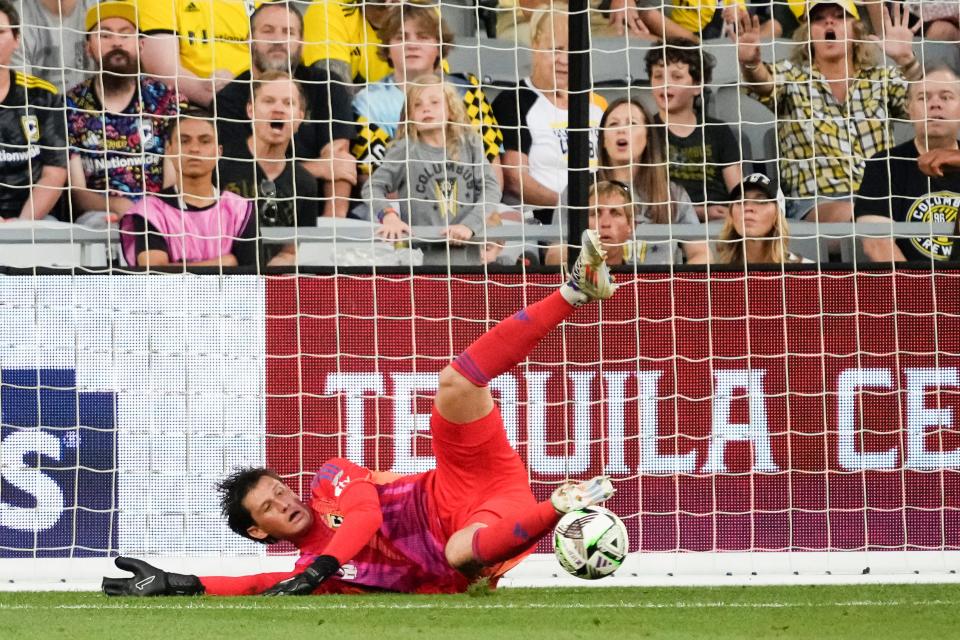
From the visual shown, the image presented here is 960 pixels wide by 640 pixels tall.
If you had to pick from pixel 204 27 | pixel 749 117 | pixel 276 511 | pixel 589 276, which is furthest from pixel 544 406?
pixel 204 27

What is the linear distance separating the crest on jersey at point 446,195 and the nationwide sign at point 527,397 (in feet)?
2.07

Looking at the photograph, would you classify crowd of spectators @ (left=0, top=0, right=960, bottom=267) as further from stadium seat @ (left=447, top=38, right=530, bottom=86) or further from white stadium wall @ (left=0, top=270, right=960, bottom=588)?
white stadium wall @ (left=0, top=270, right=960, bottom=588)

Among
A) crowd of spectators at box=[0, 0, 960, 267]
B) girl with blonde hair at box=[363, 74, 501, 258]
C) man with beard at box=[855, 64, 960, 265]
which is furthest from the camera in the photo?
man with beard at box=[855, 64, 960, 265]

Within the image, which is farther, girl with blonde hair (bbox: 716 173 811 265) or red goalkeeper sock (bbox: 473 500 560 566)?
girl with blonde hair (bbox: 716 173 811 265)

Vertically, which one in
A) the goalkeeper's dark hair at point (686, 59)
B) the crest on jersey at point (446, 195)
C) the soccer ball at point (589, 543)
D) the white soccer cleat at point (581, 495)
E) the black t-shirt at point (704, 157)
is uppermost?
the goalkeeper's dark hair at point (686, 59)

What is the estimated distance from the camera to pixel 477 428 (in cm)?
523

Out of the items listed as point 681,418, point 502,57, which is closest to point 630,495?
point 681,418

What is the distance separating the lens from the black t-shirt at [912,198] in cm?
725

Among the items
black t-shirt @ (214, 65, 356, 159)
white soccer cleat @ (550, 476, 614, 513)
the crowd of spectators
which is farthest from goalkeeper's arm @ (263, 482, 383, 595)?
black t-shirt @ (214, 65, 356, 159)

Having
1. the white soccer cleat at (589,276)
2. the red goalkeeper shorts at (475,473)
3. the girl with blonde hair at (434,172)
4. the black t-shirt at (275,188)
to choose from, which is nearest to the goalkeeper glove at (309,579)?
the red goalkeeper shorts at (475,473)

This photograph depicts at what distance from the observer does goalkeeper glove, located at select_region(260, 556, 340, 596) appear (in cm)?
501

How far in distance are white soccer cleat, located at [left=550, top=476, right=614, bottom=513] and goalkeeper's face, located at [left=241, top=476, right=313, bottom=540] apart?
4.47 feet

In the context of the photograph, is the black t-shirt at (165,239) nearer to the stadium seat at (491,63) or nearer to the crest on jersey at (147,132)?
the crest on jersey at (147,132)

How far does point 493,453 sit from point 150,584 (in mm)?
1371
